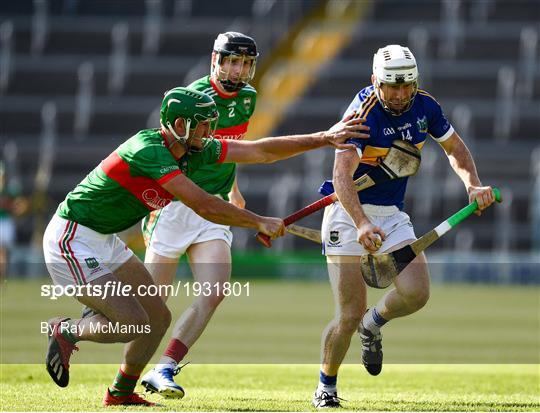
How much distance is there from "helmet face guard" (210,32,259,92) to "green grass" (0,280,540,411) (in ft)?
7.68

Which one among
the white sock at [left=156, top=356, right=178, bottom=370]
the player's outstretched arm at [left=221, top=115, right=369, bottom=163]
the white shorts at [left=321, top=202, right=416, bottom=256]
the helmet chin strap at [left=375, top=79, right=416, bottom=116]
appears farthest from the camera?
the white shorts at [left=321, top=202, right=416, bottom=256]

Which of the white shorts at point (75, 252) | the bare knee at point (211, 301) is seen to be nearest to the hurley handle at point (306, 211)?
the bare knee at point (211, 301)

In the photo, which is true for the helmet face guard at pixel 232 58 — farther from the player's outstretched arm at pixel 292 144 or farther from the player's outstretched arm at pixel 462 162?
the player's outstretched arm at pixel 462 162

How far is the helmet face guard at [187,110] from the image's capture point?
304 inches

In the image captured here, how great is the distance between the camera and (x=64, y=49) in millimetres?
30969

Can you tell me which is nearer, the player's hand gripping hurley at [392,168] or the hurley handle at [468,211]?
the hurley handle at [468,211]

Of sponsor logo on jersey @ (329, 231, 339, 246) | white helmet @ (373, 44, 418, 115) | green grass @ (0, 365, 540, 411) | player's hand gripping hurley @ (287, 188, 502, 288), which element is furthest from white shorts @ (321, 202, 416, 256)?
green grass @ (0, 365, 540, 411)

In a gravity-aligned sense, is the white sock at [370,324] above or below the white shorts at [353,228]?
below

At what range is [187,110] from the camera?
25.3 ft

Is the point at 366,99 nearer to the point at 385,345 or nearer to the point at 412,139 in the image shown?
the point at 412,139

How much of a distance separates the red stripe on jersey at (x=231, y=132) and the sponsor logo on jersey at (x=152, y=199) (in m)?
1.65

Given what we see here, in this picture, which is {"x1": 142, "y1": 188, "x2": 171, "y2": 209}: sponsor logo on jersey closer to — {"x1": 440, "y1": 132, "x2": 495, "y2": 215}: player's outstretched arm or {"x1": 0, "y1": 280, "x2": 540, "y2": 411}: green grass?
{"x1": 0, "y1": 280, "x2": 540, "y2": 411}: green grass

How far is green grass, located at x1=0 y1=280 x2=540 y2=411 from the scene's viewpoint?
8859 millimetres

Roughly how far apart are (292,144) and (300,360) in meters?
4.94
